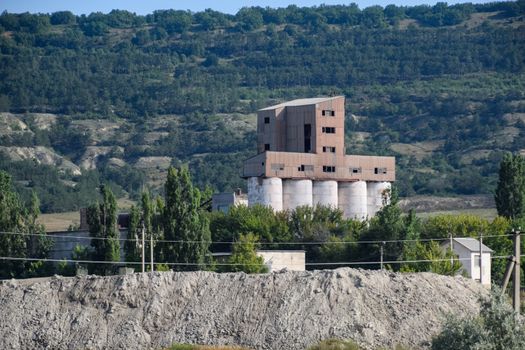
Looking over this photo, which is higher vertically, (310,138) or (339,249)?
(310,138)

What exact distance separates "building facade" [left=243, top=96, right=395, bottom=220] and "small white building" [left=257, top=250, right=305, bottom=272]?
14442 millimetres

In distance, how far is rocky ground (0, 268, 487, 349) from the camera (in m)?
67.9

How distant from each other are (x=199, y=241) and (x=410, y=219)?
606 inches

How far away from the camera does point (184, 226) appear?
96688 millimetres

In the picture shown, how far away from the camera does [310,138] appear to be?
117125 mm

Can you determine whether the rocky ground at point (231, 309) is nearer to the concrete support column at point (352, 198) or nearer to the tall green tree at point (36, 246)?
the tall green tree at point (36, 246)

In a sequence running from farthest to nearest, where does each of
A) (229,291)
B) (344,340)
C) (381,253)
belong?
(381,253), (229,291), (344,340)

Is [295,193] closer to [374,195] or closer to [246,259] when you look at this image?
[374,195]

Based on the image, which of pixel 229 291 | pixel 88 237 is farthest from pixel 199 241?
pixel 229 291

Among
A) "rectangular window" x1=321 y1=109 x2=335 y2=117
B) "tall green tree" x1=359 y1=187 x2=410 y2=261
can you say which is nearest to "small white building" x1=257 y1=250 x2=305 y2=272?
"tall green tree" x1=359 y1=187 x2=410 y2=261

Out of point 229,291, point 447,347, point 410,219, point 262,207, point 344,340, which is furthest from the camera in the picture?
point 262,207

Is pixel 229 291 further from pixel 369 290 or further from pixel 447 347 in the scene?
pixel 447 347

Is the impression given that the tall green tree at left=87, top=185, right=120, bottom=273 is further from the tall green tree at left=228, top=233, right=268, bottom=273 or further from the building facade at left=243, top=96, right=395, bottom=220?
the building facade at left=243, top=96, right=395, bottom=220

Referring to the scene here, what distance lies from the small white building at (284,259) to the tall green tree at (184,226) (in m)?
4.41
